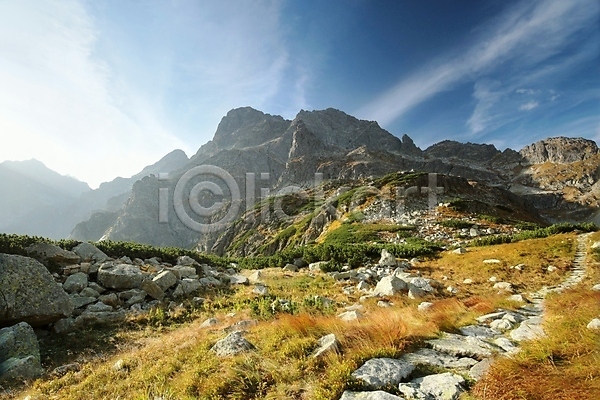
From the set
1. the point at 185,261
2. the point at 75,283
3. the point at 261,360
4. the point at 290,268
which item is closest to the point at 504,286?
the point at 261,360

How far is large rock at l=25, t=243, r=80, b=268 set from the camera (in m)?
16.0

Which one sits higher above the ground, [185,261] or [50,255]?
[50,255]

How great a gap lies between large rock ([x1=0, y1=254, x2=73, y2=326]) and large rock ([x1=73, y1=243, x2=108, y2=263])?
22.4 ft

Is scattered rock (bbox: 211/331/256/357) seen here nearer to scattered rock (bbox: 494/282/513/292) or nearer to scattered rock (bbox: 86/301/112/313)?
scattered rock (bbox: 86/301/112/313)

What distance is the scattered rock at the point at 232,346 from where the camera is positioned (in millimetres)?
6477

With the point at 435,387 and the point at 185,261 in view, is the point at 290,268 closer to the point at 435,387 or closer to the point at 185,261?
the point at 185,261

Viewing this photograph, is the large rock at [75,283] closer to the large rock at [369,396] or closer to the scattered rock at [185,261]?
the scattered rock at [185,261]

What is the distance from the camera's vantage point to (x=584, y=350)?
495 cm

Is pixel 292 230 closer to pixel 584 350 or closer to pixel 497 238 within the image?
pixel 497 238

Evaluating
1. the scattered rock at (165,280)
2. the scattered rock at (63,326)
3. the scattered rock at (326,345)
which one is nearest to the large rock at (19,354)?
the scattered rock at (63,326)

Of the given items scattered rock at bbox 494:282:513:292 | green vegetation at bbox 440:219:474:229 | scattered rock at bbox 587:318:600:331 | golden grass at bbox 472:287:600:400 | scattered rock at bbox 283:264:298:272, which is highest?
green vegetation at bbox 440:219:474:229

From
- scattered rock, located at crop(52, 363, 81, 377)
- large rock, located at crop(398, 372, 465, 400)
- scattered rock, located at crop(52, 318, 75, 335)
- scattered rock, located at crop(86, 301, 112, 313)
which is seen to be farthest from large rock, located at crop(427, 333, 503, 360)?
scattered rock, located at crop(86, 301, 112, 313)

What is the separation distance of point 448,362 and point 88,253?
67.5ft

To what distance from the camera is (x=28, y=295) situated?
10.6 m
